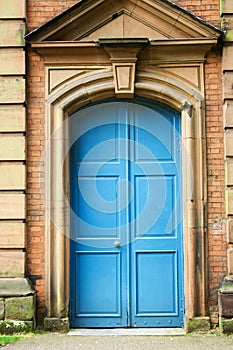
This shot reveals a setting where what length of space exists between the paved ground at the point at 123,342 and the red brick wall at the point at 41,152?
0.43 metres

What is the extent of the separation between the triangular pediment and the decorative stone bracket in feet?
0.75

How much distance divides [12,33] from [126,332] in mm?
4142

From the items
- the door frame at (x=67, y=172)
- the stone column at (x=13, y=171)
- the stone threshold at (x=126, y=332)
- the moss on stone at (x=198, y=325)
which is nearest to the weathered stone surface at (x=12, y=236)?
the stone column at (x=13, y=171)

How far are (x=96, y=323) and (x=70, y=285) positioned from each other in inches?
23.6

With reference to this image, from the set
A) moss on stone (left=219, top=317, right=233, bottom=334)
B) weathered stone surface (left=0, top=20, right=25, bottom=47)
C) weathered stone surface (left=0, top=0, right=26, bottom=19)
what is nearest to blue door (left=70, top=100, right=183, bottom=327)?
moss on stone (left=219, top=317, right=233, bottom=334)

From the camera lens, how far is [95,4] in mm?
6660

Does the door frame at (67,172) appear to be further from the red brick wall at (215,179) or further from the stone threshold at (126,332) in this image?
the stone threshold at (126,332)

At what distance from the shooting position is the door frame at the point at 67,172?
21.4 feet

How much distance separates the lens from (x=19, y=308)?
634cm

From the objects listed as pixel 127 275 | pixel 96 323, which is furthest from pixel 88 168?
pixel 96 323

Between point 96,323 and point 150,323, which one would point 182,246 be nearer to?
point 150,323

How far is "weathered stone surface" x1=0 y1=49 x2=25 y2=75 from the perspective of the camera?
A: 6660 mm

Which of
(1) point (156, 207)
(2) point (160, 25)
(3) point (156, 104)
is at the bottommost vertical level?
(1) point (156, 207)

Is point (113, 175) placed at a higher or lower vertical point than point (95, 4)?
lower
